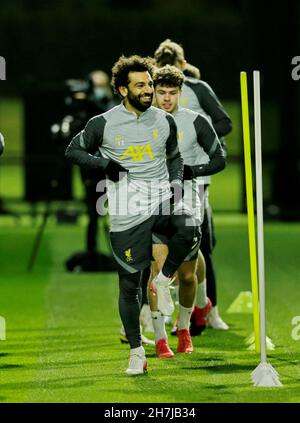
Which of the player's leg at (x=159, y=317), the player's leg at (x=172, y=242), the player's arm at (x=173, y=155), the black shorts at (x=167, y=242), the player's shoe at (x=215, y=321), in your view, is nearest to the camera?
the player's leg at (x=172, y=242)

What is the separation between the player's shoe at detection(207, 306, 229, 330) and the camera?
12.0 metres

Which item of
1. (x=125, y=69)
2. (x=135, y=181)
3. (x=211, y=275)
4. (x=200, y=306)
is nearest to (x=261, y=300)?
(x=135, y=181)

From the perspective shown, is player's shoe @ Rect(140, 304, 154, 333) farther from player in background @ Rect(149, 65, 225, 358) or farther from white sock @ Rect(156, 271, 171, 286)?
white sock @ Rect(156, 271, 171, 286)

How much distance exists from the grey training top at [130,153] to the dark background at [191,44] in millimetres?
13619

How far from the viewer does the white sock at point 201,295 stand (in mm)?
11523

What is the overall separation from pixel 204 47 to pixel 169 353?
51.1ft

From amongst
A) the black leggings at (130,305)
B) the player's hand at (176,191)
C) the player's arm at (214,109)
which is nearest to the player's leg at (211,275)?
the player's arm at (214,109)

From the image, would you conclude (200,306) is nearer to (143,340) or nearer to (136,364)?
(143,340)

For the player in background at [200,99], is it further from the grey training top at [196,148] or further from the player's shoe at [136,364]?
the player's shoe at [136,364]

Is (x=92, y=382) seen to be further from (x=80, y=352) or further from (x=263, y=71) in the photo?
(x=263, y=71)

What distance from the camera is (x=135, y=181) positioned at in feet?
31.8

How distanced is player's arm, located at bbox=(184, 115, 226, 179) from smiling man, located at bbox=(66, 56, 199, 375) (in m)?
0.45

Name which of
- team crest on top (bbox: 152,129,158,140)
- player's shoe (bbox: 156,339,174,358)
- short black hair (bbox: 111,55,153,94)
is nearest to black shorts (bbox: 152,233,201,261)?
player's shoe (bbox: 156,339,174,358)

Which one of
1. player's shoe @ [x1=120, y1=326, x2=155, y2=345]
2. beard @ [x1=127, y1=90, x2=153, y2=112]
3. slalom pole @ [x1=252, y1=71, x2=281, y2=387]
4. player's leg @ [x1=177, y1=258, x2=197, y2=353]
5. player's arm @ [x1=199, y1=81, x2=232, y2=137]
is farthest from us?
player's arm @ [x1=199, y1=81, x2=232, y2=137]
